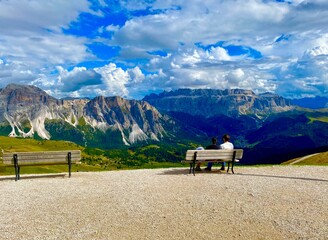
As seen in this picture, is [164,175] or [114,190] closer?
[114,190]

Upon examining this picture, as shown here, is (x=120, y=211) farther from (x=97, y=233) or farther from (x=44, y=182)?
(x=44, y=182)

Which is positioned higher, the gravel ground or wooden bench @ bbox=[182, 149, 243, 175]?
wooden bench @ bbox=[182, 149, 243, 175]

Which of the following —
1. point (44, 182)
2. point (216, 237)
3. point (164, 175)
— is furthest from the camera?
point (164, 175)

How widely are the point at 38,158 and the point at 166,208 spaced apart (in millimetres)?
12108

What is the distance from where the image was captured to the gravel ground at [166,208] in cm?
1306

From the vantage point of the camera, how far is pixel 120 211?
15.7 metres

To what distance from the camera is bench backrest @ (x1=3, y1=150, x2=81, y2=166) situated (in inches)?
924

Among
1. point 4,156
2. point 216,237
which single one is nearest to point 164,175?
point 4,156

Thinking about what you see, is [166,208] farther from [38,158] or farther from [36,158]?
[36,158]

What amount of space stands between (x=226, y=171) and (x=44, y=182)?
1383 cm

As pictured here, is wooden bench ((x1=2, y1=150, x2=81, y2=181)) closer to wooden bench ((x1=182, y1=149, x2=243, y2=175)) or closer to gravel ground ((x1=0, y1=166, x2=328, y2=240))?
gravel ground ((x1=0, y1=166, x2=328, y2=240))

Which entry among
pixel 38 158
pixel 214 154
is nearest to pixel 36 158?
pixel 38 158

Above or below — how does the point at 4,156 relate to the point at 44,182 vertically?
above

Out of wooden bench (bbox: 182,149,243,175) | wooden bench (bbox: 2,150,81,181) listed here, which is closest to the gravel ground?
wooden bench (bbox: 2,150,81,181)
